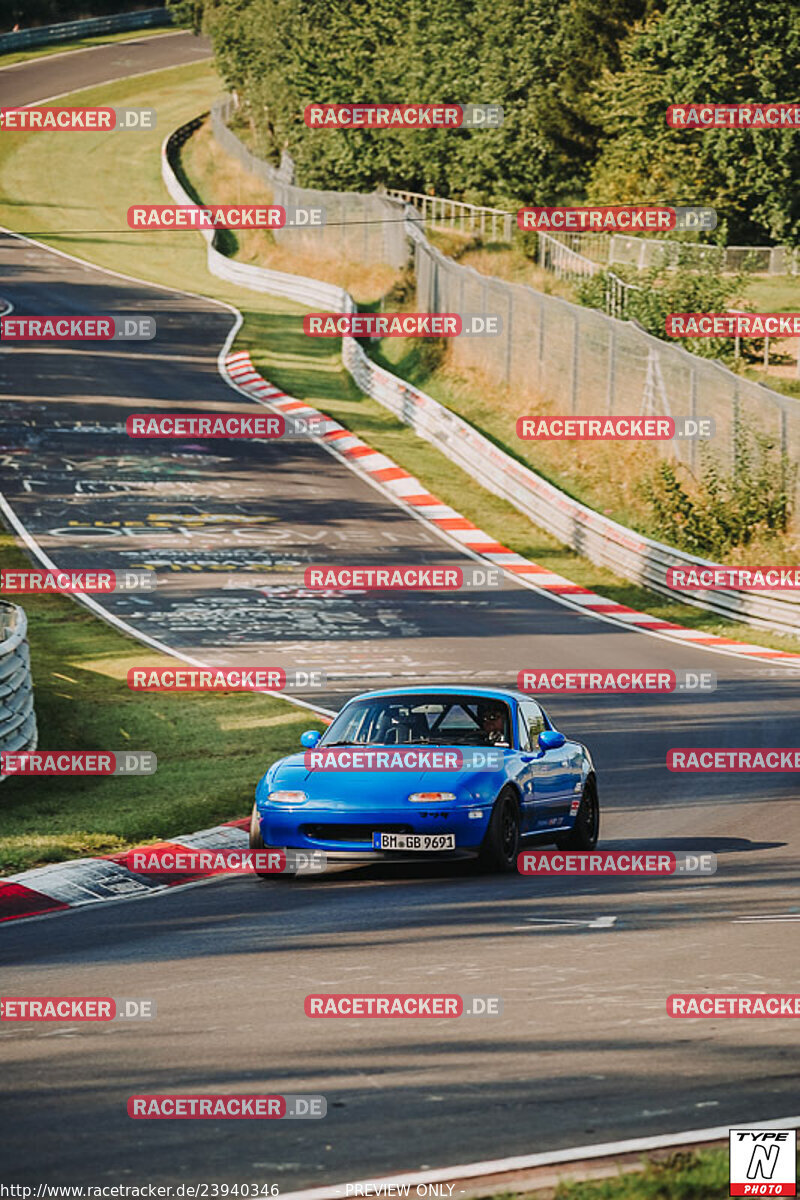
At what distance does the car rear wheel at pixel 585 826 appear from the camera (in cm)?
1462

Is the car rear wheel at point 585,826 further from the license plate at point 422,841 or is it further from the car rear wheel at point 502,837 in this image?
the license plate at point 422,841

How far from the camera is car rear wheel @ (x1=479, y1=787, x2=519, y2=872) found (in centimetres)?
1304

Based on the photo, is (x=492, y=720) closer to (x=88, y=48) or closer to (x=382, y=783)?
(x=382, y=783)

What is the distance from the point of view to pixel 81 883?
13.3 metres

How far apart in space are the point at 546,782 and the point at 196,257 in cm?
6399

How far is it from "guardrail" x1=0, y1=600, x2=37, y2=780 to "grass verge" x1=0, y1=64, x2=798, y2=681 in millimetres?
13406

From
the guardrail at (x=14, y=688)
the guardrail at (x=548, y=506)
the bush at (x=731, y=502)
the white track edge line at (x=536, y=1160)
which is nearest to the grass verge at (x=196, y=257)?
the guardrail at (x=548, y=506)

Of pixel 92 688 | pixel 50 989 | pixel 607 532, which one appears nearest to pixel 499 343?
pixel 607 532

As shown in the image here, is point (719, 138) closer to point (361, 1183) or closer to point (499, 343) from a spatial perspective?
point (499, 343)

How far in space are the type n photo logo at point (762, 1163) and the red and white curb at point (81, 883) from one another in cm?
706

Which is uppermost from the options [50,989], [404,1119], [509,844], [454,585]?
[404,1119]

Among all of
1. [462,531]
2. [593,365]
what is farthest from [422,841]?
[593,365]

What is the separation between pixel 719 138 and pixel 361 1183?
187 feet

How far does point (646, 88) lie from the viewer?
63.0 meters
